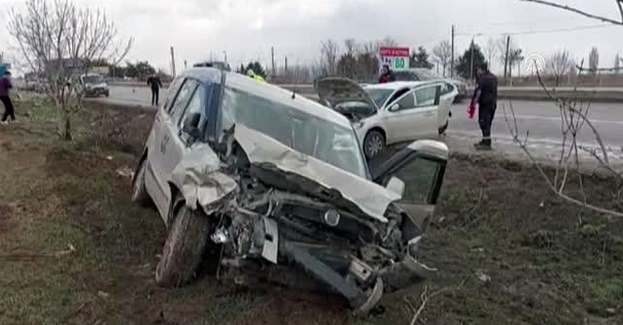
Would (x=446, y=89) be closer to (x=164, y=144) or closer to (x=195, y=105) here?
(x=164, y=144)

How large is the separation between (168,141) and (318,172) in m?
2.34

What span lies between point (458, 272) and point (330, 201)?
2.54 m

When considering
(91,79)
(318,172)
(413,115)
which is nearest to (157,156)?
(318,172)

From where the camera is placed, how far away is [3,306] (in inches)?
200

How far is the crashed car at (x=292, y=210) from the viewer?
484cm

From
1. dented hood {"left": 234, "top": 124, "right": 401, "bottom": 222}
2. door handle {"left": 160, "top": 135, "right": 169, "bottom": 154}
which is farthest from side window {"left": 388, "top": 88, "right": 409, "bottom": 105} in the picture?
dented hood {"left": 234, "top": 124, "right": 401, "bottom": 222}

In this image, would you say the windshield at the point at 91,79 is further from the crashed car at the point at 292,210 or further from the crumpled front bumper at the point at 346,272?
the crumpled front bumper at the point at 346,272

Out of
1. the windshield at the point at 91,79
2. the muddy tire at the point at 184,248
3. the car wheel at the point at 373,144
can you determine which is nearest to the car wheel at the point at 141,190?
the muddy tire at the point at 184,248

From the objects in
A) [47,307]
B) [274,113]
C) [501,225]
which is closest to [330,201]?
[274,113]

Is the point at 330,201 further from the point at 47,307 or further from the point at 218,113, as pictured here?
the point at 47,307

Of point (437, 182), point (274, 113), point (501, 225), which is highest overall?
point (274, 113)

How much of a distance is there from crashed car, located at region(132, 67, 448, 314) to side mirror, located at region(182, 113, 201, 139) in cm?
2

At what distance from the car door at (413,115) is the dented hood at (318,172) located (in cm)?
1001

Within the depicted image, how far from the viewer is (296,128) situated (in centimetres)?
632
